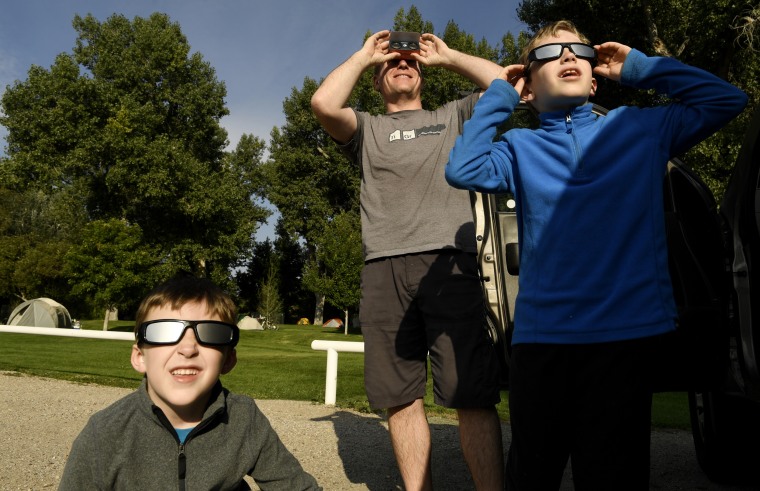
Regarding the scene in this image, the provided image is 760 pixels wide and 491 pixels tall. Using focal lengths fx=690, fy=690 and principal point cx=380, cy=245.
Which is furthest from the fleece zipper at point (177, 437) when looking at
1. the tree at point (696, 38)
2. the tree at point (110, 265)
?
the tree at point (110, 265)

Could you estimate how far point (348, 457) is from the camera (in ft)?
15.2

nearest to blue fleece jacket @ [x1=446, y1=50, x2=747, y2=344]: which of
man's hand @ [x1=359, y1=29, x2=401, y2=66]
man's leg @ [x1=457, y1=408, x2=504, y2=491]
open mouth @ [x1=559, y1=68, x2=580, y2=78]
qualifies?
open mouth @ [x1=559, y1=68, x2=580, y2=78]

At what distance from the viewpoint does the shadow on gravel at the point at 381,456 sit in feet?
13.3

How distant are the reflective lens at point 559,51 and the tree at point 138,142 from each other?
3375cm

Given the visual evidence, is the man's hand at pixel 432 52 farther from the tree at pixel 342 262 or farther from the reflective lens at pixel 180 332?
the tree at pixel 342 262

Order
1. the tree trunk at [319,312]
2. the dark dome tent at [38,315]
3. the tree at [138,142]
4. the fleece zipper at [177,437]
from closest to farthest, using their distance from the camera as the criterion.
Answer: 1. the fleece zipper at [177,437]
2. the dark dome tent at [38,315]
3. the tree at [138,142]
4. the tree trunk at [319,312]

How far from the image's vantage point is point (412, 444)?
3104 mm

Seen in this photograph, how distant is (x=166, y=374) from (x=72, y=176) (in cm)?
3757

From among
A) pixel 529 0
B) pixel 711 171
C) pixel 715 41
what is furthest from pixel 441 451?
pixel 529 0

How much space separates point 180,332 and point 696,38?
16.7m

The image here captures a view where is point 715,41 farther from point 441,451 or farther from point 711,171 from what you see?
point 441,451

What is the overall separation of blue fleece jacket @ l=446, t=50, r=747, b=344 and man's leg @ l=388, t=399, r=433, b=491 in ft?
3.88

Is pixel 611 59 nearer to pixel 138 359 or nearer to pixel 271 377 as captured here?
pixel 138 359

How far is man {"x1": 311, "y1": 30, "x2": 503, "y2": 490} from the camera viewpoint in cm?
297
